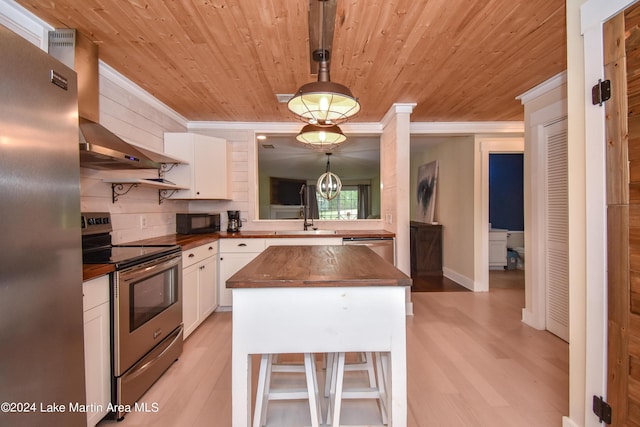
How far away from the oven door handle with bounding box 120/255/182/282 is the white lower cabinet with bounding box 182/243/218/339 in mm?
341

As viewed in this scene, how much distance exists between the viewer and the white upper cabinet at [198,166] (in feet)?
11.0

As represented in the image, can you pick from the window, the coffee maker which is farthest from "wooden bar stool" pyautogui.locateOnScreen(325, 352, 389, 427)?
the window

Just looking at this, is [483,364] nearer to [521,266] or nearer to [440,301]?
[440,301]

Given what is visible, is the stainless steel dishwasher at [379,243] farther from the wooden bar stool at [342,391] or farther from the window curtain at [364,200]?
the window curtain at [364,200]

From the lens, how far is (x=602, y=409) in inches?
52.9

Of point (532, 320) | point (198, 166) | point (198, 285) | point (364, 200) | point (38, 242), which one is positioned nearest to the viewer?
point (38, 242)

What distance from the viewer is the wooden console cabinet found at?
5.26 m

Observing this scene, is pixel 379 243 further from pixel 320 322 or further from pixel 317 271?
pixel 320 322

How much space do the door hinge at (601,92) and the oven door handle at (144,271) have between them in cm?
272

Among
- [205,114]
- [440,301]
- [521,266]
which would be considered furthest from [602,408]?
[521,266]

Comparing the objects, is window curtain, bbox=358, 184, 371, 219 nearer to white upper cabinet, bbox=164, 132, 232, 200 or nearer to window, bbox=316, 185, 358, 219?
window, bbox=316, 185, 358, 219

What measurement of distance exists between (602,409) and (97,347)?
2617mm

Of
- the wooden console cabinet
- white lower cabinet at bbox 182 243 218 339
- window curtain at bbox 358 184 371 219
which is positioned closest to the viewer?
white lower cabinet at bbox 182 243 218 339

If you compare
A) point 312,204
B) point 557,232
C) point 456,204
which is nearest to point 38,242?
point 312,204
